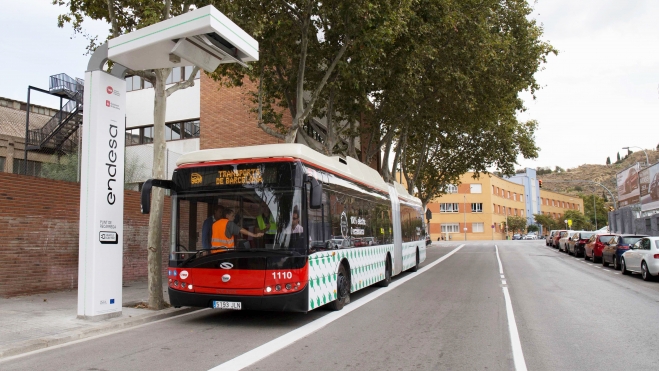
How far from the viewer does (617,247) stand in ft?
68.8

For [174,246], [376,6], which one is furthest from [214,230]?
[376,6]

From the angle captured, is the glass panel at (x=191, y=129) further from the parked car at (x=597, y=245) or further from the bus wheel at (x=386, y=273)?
the parked car at (x=597, y=245)

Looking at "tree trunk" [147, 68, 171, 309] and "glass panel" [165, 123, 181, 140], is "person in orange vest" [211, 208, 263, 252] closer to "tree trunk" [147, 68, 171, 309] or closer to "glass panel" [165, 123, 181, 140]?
"tree trunk" [147, 68, 171, 309]

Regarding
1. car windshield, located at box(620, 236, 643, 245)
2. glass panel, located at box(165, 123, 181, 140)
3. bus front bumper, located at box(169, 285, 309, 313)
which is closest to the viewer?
bus front bumper, located at box(169, 285, 309, 313)

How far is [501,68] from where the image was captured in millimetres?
21109

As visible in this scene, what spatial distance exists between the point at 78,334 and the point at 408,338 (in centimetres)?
500

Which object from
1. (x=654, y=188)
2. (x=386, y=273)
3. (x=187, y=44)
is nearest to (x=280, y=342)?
(x=187, y=44)

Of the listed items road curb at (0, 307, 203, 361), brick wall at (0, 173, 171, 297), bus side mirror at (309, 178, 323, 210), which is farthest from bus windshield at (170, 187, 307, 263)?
brick wall at (0, 173, 171, 297)

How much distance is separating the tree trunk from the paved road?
936 mm

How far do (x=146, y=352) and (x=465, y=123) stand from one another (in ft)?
70.6

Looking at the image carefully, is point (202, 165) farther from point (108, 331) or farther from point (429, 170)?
point (429, 170)

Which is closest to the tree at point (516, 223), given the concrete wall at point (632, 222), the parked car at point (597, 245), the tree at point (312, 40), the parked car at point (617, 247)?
the concrete wall at point (632, 222)

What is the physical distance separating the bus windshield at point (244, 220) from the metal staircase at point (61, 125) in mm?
13496

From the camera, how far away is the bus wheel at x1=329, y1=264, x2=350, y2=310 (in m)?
10.0
